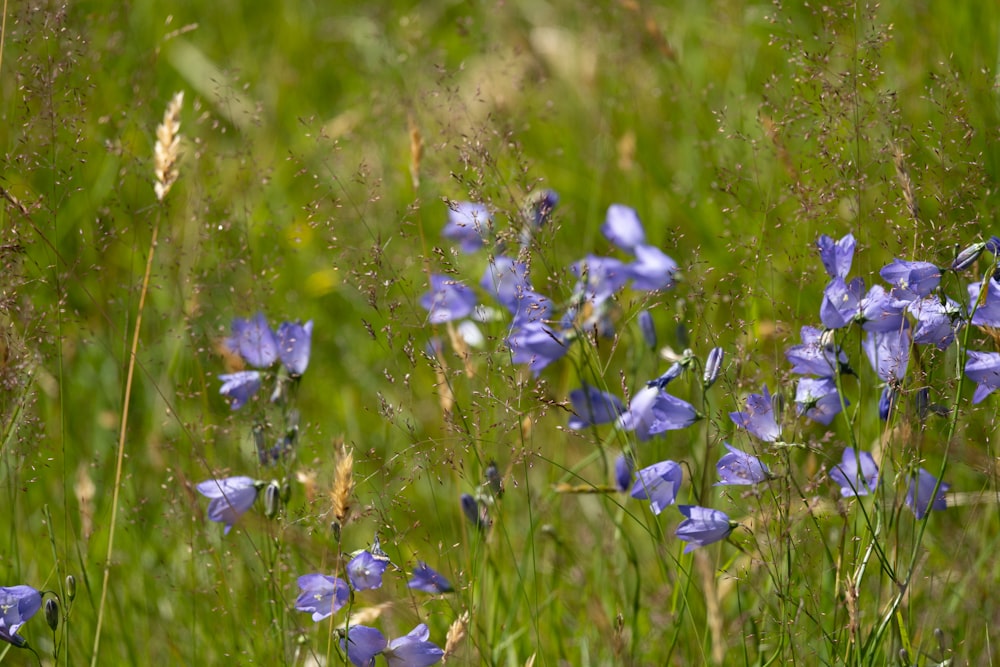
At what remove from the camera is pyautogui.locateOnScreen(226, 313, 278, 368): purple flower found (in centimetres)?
218

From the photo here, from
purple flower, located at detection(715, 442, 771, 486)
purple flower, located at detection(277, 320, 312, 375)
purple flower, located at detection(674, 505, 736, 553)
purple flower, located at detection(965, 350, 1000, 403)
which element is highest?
purple flower, located at detection(277, 320, 312, 375)

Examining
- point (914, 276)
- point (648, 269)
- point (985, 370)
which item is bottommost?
point (985, 370)

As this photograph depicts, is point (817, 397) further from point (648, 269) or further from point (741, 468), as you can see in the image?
point (648, 269)

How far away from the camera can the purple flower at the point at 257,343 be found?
2176 mm

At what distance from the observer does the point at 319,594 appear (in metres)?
A: 1.79

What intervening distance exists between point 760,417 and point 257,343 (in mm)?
1012

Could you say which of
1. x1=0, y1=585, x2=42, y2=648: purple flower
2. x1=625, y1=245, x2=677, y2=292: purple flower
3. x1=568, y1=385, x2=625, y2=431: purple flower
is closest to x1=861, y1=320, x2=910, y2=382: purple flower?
x1=568, y1=385, x2=625, y2=431: purple flower

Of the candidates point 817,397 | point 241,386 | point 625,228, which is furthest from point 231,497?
point 625,228

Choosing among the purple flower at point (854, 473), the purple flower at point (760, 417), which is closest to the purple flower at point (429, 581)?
the purple flower at point (760, 417)

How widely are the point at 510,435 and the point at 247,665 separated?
883 mm

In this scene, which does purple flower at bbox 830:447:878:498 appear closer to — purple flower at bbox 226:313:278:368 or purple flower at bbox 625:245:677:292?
purple flower at bbox 625:245:677:292

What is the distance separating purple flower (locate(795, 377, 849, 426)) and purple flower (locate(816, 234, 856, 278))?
191 mm

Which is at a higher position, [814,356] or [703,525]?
[814,356]

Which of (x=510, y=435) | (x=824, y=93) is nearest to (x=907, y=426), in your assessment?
(x=824, y=93)
